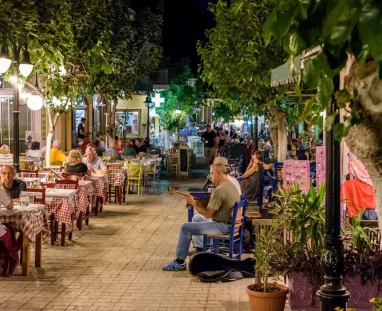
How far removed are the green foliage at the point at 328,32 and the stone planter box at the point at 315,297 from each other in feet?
16.6

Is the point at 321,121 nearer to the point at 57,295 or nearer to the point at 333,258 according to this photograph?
the point at 333,258

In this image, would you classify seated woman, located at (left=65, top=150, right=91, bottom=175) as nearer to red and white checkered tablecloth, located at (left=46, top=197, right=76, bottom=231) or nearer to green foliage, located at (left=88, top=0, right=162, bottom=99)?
red and white checkered tablecloth, located at (left=46, top=197, right=76, bottom=231)

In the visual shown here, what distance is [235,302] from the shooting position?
30.0 feet

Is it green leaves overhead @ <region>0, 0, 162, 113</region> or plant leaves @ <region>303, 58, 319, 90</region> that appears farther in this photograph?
green leaves overhead @ <region>0, 0, 162, 113</region>

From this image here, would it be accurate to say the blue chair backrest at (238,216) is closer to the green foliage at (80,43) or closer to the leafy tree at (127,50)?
the green foliage at (80,43)

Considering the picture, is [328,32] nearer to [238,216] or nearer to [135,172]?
[238,216]

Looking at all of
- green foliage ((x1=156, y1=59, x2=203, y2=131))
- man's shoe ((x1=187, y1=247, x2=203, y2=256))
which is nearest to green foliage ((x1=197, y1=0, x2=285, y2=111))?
man's shoe ((x1=187, y1=247, x2=203, y2=256))

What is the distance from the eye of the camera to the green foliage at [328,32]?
2693 millimetres

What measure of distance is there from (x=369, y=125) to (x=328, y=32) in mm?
721

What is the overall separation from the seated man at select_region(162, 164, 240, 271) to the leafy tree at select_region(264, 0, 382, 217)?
7234mm

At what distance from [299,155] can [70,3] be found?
12.1 m

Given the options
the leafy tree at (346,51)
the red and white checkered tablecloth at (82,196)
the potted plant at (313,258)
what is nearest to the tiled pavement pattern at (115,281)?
the red and white checkered tablecloth at (82,196)

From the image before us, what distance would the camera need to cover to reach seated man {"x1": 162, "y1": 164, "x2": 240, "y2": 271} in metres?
10.9

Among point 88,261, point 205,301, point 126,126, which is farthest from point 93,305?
point 126,126
